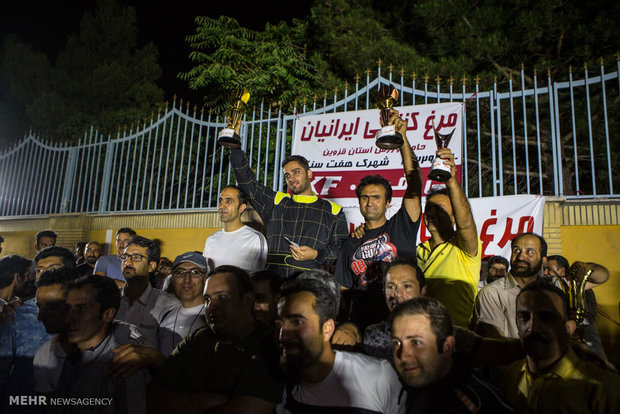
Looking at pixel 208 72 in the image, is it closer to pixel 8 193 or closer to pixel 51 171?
pixel 51 171

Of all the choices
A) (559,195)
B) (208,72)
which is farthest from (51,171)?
(559,195)

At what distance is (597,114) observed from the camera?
793cm

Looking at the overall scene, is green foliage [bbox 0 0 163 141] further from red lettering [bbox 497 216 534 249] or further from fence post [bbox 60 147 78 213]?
red lettering [bbox 497 216 534 249]

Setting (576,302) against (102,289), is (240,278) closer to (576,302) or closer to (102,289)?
(102,289)

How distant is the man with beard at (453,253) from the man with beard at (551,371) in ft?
1.82

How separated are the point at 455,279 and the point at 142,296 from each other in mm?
2452

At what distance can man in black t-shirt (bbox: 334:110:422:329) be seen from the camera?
2.99 metres

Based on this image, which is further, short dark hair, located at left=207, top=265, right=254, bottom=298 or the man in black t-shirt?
the man in black t-shirt

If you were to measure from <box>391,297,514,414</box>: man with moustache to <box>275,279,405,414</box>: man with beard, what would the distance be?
0.13 metres

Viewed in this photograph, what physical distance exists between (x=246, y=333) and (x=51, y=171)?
805 centimetres

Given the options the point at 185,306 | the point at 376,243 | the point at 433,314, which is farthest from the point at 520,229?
the point at 185,306

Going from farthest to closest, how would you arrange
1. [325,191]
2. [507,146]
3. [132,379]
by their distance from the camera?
[507,146] < [325,191] < [132,379]

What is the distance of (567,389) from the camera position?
6.40ft

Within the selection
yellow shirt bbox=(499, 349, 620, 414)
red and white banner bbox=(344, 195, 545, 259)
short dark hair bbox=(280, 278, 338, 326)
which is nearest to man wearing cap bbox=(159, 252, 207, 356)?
short dark hair bbox=(280, 278, 338, 326)
